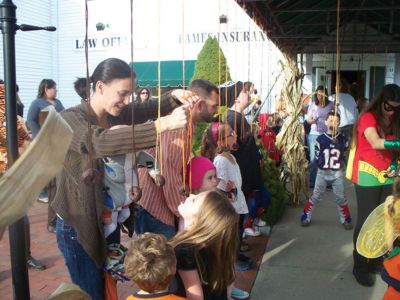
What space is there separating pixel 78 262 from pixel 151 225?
533 millimetres

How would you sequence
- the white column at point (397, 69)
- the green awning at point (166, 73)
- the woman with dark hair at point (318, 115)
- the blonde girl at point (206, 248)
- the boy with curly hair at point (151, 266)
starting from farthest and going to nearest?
the green awning at point (166, 73), the white column at point (397, 69), the woman with dark hair at point (318, 115), the blonde girl at point (206, 248), the boy with curly hair at point (151, 266)

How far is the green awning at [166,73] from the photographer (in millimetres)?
14516

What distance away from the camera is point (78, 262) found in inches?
70.6

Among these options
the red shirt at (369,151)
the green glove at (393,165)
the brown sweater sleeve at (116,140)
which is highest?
the brown sweater sleeve at (116,140)

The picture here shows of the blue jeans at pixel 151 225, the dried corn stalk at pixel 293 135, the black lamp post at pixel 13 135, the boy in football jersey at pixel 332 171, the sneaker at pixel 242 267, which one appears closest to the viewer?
the black lamp post at pixel 13 135

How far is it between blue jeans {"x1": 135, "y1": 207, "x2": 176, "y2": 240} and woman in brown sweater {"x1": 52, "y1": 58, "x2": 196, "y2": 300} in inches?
17.9

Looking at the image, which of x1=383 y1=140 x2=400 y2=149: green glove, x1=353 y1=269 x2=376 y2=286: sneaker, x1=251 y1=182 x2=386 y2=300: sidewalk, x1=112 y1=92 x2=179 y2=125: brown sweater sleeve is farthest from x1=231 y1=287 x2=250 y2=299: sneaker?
x1=112 y1=92 x2=179 y2=125: brown sweater sleeve

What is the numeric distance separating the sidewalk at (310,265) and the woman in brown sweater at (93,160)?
187cm

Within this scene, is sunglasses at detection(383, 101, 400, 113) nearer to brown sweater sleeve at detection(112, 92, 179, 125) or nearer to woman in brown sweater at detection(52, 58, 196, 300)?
brown sweater sleeve at detection(112, 92, 179, 125)

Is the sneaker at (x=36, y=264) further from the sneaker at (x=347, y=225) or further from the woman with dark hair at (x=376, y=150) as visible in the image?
the sneaker at (x=347, y=225)

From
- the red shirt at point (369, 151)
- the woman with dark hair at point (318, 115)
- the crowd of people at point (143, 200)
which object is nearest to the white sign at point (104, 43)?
the woman with dark hair at point (318, 115)

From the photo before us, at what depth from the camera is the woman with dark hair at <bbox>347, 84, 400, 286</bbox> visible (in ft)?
10.5

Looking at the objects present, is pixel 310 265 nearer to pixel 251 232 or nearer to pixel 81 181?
pixel 251 232

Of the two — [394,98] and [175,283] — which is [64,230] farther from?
[394,98]
